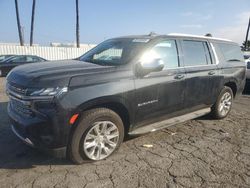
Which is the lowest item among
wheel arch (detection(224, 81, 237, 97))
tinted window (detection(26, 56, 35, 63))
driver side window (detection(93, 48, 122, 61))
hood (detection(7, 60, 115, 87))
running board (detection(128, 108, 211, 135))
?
running board (detection(128, 108, 211, 135))

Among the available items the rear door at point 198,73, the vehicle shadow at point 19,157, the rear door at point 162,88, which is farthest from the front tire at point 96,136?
the rear door at point 198,73

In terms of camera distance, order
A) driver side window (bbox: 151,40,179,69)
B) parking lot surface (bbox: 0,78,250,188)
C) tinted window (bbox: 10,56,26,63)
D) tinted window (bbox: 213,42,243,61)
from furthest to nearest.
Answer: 1. tinted window (bbox: 10,56,26,63)
2. tinted window (bbox: 213,42,243,61)
3. driver side window (bbox: 151,40,179,69)
4. parking lot surface (bbox: 0,78,250,188)

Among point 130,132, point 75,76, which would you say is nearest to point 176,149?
point 130,132

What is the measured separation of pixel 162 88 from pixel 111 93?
41.3 inches

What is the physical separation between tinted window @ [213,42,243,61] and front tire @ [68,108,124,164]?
10.5 ft

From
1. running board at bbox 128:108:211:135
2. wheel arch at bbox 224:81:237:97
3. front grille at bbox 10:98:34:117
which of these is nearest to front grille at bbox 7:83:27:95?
front grille at bbox 10:98:34:117

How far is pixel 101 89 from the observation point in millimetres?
3424

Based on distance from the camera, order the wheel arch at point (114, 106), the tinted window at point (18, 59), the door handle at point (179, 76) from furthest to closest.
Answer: the tinted window at point (18, 59), the door handle at point (179, 76), the wheel arch at point (114, 106)

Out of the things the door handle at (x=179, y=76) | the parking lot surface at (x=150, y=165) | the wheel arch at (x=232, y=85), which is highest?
the door handle at (x=179, y=76)

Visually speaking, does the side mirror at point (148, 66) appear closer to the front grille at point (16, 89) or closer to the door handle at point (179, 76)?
the door handle at point (179, 76)

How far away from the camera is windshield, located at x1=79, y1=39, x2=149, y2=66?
4045mm

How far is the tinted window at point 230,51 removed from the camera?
5676 mm

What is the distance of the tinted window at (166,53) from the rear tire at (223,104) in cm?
188

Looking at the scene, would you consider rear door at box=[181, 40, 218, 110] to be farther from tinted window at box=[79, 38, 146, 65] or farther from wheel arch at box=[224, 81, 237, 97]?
tinted window at box=[79, 38, 146, 65]
